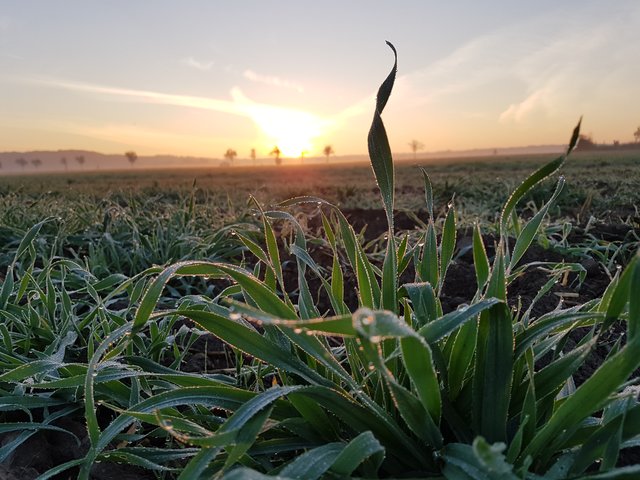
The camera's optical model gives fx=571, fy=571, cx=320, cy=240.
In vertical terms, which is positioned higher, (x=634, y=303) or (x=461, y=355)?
(x=634, y=303)

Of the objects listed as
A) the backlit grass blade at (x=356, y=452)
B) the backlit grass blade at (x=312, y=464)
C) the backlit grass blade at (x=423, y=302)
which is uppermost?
the backlit grass blade at (x=423, y=302)

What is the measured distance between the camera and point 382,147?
1.02m

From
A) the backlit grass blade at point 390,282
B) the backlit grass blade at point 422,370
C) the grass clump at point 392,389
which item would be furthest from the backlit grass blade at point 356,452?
the backlit grass blade at point 390,282

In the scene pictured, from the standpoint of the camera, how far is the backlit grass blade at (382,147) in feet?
3.16

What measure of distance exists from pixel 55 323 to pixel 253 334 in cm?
122

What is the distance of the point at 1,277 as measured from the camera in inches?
124

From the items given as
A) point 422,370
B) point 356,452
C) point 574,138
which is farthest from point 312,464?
point 574,138

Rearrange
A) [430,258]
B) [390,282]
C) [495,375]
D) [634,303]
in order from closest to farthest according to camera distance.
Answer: [634,303], [495,375], [390,282], [430,258]

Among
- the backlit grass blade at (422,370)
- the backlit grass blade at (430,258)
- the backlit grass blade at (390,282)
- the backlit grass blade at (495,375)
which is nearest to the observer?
the backlit grass blade at (422,370)

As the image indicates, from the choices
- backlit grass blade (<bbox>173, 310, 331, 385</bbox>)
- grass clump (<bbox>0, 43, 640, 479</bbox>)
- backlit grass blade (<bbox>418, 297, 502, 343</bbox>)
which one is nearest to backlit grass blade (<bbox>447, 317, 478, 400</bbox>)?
grass clump (<bbox>0, 43, 640, 479</bbox>)

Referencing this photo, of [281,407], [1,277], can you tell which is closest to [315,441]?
[281,407]

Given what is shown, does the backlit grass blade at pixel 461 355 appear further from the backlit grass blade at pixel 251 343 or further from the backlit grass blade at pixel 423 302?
the backlit grass blade at pixel 251 343

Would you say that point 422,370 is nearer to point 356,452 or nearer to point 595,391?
point 356,452

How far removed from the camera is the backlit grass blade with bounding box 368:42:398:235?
0.96m
